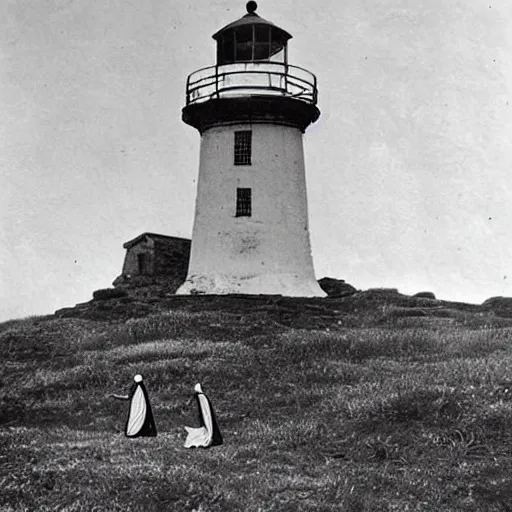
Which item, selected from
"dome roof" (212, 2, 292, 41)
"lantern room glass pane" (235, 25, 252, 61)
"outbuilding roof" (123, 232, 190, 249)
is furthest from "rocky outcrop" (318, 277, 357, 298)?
"dome roof" (212, 2, 292, 41)

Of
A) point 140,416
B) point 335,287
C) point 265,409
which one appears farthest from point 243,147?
point 140,416

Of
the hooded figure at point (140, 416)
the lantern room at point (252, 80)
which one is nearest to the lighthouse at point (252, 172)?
the lantern room at point (252, 80)

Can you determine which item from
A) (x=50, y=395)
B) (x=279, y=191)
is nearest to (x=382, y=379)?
(x=50, y=395)

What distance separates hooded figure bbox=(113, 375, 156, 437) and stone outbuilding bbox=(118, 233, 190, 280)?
26.4 meters

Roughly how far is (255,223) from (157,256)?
8.48 meters

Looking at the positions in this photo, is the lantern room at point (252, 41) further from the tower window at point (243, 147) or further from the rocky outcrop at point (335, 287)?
the rocky outcrop at point (335, 287)

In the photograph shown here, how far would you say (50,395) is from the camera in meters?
22.0

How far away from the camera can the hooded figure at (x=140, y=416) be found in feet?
55.0

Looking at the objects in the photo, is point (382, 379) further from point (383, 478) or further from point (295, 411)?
point (383, 478)

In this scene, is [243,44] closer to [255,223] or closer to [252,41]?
[252,41]

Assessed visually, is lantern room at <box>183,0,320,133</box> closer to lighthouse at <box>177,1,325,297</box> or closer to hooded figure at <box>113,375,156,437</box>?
lighthouse at <box>177,1,325,297</box>

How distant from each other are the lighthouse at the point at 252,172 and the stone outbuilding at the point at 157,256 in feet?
18.9

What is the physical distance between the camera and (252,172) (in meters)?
37.0

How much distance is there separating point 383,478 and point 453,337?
14.4m
